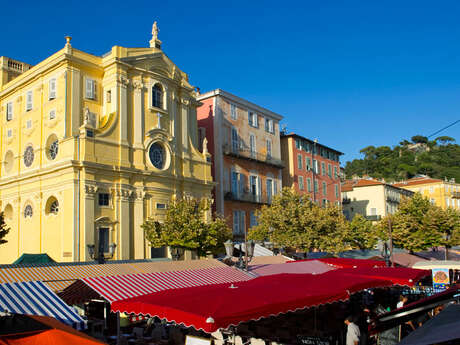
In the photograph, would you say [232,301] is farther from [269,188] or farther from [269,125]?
[269,125]

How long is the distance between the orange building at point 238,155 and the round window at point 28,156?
1262 centimetres

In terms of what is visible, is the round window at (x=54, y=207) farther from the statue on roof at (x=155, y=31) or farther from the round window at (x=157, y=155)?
the statue on roof at (x=155, y=31)

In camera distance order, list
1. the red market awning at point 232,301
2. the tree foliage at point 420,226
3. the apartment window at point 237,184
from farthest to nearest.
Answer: the apartment window at point 237,184
the tree foliage at point 420,226
the red market awning at point 232,301

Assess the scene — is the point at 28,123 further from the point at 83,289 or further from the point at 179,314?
the point at 179,314

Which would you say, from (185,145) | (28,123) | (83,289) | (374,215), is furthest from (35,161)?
(374,215)

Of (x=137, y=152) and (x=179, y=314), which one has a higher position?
(x=137, y=152)

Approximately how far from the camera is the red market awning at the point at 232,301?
8305 millimetres

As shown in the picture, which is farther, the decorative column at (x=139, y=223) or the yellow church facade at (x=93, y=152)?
the decorative column at (x=139, y=223)

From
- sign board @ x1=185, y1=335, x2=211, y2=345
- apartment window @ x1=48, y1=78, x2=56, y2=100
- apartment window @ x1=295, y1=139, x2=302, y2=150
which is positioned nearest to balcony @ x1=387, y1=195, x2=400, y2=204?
apartment window @ x1=295, y1=139, x2=302, y2=150

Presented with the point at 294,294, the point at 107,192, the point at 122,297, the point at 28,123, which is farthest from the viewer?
the point at 28,123

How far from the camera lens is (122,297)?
11.3m

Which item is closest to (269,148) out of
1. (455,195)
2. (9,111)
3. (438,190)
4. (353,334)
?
(9,111)

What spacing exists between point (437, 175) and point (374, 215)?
4218cm

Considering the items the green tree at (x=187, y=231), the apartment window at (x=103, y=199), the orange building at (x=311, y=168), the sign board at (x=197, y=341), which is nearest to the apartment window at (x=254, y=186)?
the orange building at (x=311, y=168)
